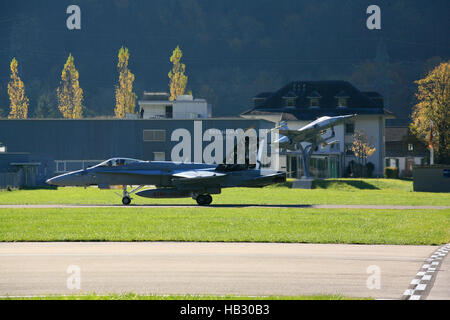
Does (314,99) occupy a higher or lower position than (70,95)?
lower

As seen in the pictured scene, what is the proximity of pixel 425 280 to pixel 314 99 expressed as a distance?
81786 millimetres

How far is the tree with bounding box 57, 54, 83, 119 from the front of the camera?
368ft

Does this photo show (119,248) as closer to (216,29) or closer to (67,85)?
(67,85)

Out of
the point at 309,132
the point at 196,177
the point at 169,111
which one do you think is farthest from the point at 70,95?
the point at 196,177

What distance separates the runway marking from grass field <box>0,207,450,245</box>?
357 centimetres

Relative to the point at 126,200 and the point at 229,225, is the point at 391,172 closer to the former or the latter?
the point at 126,200

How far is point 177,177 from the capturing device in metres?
35.2

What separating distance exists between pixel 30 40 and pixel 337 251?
17390 centimetres

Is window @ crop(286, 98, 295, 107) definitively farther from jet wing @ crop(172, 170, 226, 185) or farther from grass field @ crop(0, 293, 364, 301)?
grass field @ crop(0, 293, 364, 301)

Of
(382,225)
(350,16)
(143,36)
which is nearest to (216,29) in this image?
(143,36)

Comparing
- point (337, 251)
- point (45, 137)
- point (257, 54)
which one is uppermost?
point (257, 54)

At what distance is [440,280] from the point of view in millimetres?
12883

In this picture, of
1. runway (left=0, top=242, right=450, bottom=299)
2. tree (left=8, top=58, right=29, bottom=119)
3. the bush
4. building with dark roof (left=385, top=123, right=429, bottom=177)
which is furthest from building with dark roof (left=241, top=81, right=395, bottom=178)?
runway (left=0, top=242, right=450, bottom=299)

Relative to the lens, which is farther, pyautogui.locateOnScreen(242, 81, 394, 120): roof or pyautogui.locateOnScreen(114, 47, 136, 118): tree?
pyautogui.locateOnScreen(114, 47, 136, 118): tree
